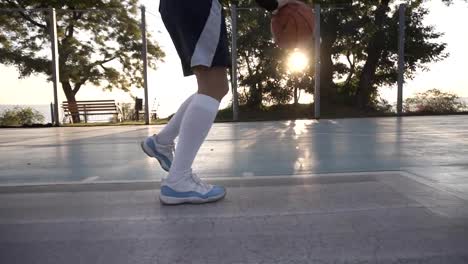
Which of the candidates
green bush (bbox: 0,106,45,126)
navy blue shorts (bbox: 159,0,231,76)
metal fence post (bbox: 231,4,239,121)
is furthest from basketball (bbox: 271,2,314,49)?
green bush (bbox: 0,106,45,126)

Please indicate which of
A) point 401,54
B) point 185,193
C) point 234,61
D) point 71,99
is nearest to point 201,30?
point 185,193

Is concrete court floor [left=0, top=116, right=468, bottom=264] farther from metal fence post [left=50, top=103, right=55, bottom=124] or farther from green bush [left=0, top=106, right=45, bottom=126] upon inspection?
green bush [left=0, top=106, right=45, bottom=126]

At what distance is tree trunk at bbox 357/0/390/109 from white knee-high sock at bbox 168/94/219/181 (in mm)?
11836

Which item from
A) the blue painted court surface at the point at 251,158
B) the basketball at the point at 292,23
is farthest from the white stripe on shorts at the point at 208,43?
the blue painted court surface at the point at 251,158

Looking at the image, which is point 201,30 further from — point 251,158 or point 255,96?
point 255,96

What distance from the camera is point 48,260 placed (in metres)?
1.40

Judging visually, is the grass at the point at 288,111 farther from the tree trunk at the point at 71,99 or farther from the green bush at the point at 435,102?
the tree trunk at the point at 71,99

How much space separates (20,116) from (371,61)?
11.1m

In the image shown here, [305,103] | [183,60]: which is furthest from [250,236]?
[305,103]

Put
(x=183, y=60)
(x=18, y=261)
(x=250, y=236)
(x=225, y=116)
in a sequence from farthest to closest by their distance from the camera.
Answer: (x=225, y=116) → (x=183, y=60) → (x=250, y=236) → (x=18, y=261)

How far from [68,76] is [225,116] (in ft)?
22.3

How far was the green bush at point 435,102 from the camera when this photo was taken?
39.0 feet

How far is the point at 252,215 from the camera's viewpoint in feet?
6.05

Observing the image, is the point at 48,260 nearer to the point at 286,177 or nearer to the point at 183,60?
the point at 183,60
